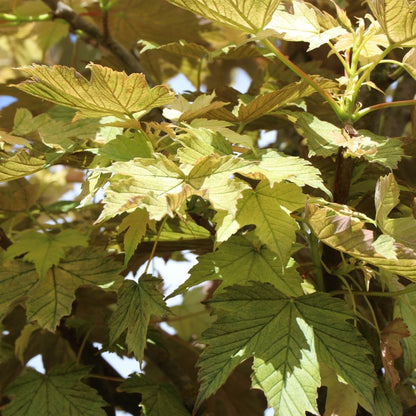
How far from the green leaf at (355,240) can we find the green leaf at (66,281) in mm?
265

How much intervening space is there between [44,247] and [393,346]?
0.43 m

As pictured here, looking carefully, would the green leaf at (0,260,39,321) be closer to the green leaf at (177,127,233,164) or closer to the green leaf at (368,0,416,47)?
the green leaf at (177,127,233,164)

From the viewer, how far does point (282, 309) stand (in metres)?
0.60

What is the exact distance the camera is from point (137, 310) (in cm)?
61

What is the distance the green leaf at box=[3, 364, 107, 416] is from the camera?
70 cm

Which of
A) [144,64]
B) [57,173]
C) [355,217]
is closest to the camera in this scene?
[355,217]

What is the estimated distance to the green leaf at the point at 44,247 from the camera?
0.70 metres

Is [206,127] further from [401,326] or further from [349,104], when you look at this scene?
[401,326]

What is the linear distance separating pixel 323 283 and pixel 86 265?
0.30 metres

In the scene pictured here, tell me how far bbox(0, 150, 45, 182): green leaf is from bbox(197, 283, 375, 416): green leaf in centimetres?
26

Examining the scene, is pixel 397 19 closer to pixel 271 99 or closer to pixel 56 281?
pixel 271 99

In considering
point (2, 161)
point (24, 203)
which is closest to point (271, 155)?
point (2, 161)

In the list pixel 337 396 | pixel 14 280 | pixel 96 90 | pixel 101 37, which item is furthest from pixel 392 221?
pixel 101 37

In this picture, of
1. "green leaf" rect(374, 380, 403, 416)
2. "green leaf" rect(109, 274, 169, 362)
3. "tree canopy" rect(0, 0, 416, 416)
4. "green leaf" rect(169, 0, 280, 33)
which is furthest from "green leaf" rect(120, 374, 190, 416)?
"green leaf" rect(169, 0, 280, 33)
